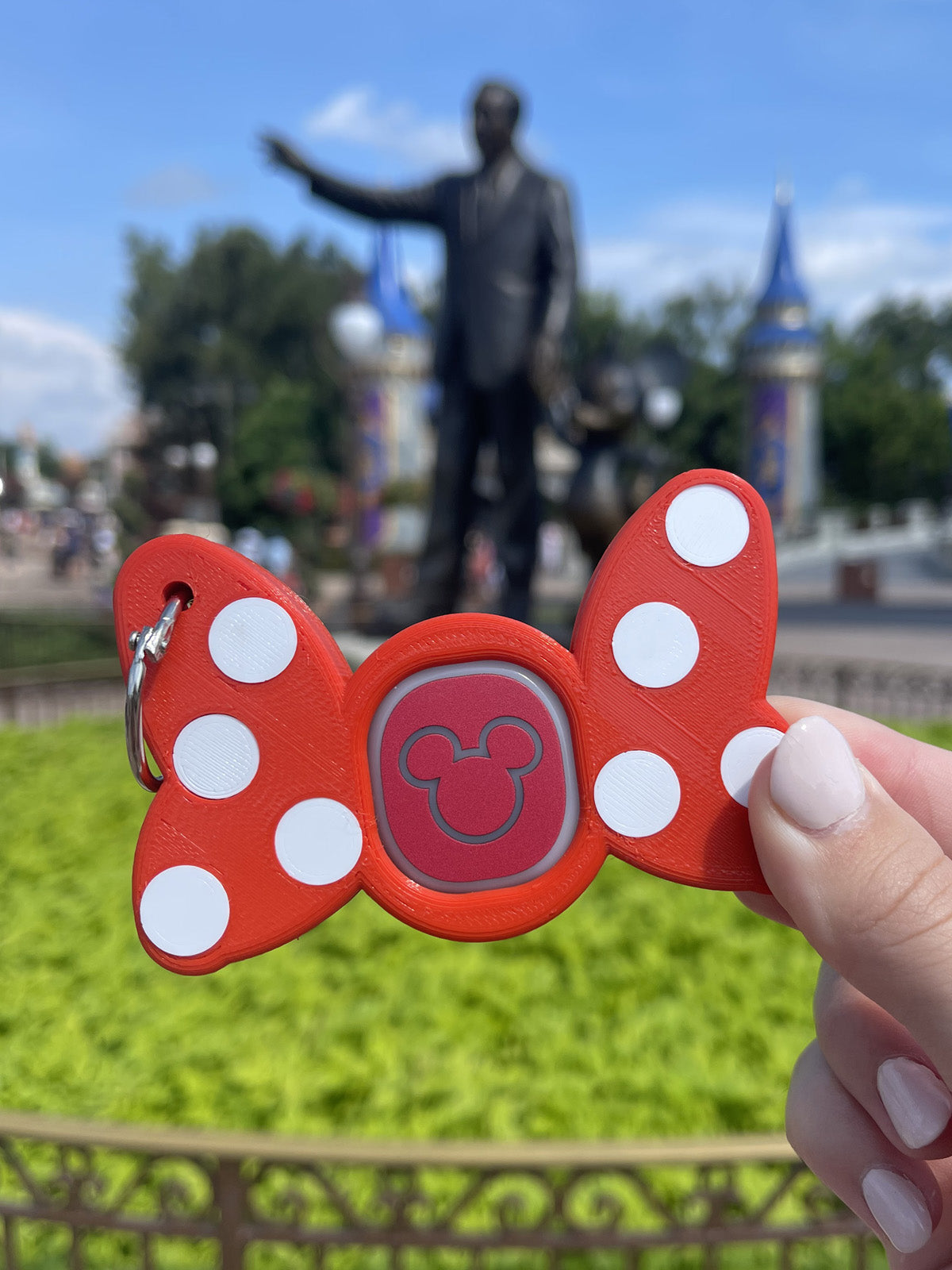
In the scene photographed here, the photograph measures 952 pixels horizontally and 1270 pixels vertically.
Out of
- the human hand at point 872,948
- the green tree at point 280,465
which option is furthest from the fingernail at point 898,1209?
the green tree at point 280,465

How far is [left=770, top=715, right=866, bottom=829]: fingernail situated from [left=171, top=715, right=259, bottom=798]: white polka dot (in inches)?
21.9

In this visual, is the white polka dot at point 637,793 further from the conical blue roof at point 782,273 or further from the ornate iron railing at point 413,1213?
the conical blue roof at point 782,273

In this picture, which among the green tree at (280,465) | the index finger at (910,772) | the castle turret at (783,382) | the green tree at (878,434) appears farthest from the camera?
the green tree at (878,434)

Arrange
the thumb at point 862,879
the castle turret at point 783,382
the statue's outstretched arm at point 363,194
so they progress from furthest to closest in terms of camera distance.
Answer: the castle turret at point 783,382, the statue's outstretched arm at point 363,194, the thumb at point 862,879

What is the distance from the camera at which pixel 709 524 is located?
3.12 feet

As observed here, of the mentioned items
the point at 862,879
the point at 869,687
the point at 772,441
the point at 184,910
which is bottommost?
the point at 869,687

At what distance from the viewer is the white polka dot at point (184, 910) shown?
98 cm

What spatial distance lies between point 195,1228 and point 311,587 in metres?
13.3

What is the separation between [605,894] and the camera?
133 inches

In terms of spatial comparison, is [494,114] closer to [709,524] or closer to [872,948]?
[709,524]

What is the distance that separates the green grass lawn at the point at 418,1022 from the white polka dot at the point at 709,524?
1.70 meters

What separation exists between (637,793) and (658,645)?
163 millimetres

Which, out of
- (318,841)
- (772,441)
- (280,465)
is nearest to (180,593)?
(318,841)

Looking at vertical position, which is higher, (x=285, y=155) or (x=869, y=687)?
(x=285, y=155)
